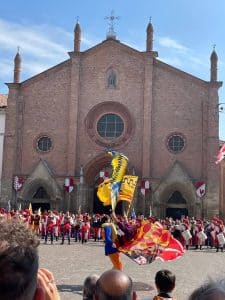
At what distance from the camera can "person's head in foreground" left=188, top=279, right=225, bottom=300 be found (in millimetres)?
2102

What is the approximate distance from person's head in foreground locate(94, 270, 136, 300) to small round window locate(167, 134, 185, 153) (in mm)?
34053

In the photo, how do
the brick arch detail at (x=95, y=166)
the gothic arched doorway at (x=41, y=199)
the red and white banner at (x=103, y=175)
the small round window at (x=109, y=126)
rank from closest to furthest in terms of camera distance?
the red and white banner at (x=103, y=175) → the brick arch detail at (x=95, y=166) → the gothic arched doorway at (x=41, y=199) → the small round window at (x=109, y=126)

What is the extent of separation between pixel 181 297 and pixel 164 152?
27131 mm

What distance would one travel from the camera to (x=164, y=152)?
123 feet

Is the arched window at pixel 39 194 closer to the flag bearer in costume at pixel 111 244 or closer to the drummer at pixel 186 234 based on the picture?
the drummer at pixel 186 234

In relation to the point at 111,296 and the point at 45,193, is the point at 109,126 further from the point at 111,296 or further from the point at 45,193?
the point at 111,296

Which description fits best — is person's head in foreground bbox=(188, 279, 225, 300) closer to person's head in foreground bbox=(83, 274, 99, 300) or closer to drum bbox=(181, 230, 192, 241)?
person's head in foreground bbox=(83, 274, 99, 300)

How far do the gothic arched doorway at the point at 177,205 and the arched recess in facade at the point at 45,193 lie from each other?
27.0ft

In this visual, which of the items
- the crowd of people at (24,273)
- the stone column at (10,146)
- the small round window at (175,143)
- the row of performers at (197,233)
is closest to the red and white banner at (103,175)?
the small round window at (175,143)

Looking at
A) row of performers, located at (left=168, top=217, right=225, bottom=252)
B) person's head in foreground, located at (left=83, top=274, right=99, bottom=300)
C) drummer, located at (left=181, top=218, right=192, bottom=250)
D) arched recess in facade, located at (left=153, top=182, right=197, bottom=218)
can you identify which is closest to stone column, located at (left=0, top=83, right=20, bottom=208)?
arched recess in facade, located at (left=153, top=182, right=197, bottom=218)

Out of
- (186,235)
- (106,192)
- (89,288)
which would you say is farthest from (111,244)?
(186,235)

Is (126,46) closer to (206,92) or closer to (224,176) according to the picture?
(206,92)

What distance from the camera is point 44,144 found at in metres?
38.7

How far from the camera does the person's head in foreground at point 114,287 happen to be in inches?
136
